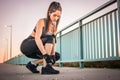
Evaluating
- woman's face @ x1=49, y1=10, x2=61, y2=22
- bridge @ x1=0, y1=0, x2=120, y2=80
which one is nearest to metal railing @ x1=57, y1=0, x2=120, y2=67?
bridge @ x1=0, y1=0, x2=120, y2=80

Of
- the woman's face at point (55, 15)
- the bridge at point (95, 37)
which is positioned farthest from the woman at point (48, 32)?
the bridge at point (95, 37)

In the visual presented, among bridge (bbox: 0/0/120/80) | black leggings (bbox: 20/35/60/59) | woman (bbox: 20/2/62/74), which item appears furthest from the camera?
bridge (bbox: 0/0/120/80)

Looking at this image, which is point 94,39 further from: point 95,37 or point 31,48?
point 31,48

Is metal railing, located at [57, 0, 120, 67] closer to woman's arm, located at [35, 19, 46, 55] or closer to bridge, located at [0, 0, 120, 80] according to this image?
bridge, located at [0, 0, 120, 80]

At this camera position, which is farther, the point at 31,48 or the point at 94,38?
the point at 94,38

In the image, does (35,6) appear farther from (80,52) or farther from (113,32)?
(113,32)

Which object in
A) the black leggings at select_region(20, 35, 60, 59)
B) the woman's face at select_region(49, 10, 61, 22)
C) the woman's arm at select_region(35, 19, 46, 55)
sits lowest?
the black leggings at select_region(20, 35, 60, 59)

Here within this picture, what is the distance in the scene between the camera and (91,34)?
427 centimetres

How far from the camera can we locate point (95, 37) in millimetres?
4062

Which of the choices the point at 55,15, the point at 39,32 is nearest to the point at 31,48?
the point at 39,32

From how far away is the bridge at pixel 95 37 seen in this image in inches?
133

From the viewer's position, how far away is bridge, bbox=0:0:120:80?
338 cm

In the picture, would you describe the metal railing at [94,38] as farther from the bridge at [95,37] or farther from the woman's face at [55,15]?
the woman's face at [55,15]

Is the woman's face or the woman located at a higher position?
the woman's face
